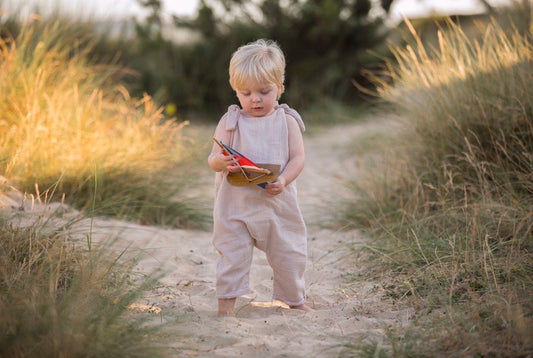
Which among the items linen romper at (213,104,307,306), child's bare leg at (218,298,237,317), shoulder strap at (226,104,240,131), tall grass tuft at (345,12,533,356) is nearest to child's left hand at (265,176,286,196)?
linen romper at (213,104,307,306)

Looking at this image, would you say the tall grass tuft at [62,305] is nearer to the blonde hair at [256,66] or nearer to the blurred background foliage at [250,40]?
the blonde hair at [256,66]

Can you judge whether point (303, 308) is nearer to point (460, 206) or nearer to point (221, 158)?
point (221, 158)

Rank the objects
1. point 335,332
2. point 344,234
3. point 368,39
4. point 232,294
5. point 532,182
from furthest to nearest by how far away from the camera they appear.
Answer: point 368,39 < point 344,234 < point 532,182 < point 232,294 < point 335,332

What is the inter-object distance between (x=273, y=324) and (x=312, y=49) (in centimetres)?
708

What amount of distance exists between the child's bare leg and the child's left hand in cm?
55

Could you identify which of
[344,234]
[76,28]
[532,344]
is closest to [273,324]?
[532,344]

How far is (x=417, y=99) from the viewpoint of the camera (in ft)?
14.2

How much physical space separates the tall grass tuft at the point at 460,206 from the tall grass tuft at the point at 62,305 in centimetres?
95

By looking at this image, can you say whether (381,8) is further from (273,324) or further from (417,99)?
(273,324)

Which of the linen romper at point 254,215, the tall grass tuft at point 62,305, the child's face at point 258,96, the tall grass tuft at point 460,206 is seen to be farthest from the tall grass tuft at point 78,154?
the tall grass tuft at point 460,206

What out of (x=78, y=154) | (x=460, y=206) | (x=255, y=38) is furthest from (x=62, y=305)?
(x=255, y=38)

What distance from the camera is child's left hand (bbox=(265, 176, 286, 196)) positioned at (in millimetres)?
2498

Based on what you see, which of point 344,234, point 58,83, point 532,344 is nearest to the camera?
point 532,344

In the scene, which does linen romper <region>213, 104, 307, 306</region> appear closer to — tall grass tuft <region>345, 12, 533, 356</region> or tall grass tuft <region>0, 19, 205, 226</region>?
tall grass tuft <region>345, 12, 533, 356</region>
